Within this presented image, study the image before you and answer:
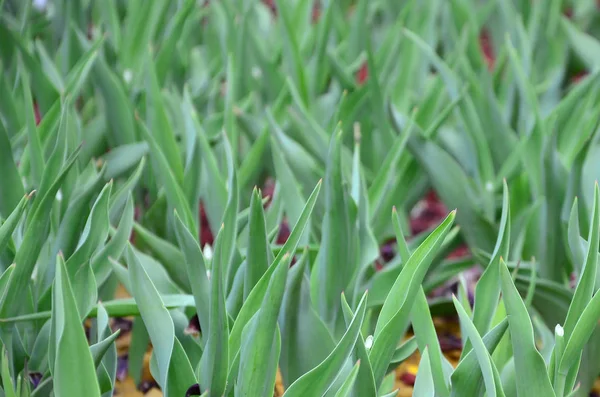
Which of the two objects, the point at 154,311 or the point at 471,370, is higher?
the point at 154,311

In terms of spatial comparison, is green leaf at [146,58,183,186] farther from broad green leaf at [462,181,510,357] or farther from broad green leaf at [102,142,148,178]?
broad green leaf at [462,181,510,357]

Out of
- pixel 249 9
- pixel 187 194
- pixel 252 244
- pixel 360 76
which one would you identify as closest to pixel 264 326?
pixel 252 244

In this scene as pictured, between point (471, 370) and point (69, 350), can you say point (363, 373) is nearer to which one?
point (471, 370)

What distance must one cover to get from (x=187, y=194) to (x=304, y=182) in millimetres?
199

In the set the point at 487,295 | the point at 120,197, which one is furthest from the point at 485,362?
the point at 120,197

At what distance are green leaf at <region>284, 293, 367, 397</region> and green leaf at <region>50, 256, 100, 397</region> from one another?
0.58ft

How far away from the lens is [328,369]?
745 millimetres

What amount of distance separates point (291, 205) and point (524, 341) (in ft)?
1.34

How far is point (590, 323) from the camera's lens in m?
0.79

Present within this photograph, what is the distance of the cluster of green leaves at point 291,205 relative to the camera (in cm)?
79

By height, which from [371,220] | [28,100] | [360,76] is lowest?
[360,76]

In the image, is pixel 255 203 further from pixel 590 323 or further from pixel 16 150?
pixel 16 150

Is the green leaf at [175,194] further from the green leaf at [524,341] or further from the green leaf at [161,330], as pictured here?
the green leaf at [524,341]

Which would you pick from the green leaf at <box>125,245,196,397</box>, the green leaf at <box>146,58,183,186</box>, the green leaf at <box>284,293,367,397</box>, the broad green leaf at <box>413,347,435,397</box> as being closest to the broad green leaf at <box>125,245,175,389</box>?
the green leaf at <box>125,245,196,397</box>
